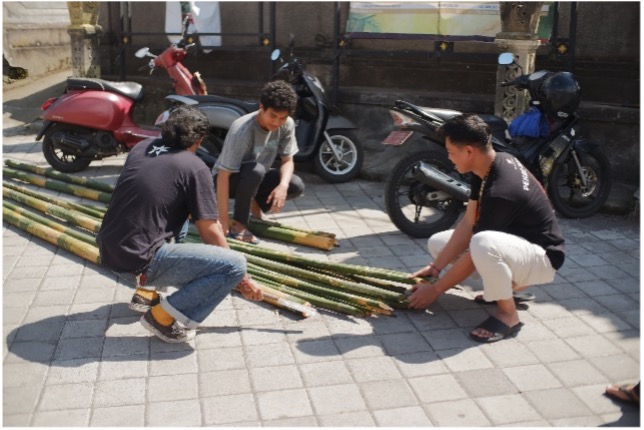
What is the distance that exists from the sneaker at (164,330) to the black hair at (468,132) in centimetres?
188

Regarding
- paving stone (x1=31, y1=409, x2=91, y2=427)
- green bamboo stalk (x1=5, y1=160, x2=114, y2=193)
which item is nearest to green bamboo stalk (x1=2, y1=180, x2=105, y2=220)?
green bamboo stalk (x1=5, y1=160, x2=114, y2=193)

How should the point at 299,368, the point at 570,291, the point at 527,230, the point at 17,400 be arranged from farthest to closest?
the point at 570,291 < the point at 527,230 < the point at 299,368 < the point at 17,400

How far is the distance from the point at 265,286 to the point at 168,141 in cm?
122

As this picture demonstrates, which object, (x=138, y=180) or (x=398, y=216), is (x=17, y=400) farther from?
(x=398, y=216)

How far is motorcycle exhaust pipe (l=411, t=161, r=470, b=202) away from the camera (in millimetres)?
6488

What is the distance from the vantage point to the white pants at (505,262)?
456cm

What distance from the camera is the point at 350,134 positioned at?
8523 millimetres

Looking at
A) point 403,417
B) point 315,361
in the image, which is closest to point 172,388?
point 315,361

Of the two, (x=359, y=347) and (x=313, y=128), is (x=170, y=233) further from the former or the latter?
(x=313, y=128)

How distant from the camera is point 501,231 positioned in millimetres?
4742

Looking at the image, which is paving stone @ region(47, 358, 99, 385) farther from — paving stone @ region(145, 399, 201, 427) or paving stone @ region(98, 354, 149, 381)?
paving stone @ region(145, 399, 201, 427)

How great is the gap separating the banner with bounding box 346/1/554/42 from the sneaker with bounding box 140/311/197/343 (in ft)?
18.0

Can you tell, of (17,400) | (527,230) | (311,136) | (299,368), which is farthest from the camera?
(311,136)

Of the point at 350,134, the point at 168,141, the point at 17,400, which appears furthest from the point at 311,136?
the point at 17,400
